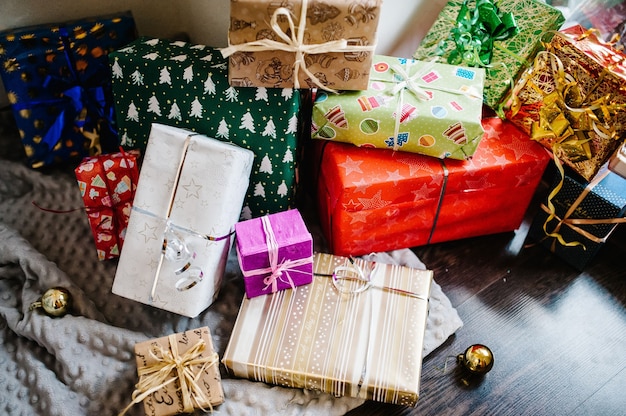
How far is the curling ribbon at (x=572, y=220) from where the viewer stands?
1.20m

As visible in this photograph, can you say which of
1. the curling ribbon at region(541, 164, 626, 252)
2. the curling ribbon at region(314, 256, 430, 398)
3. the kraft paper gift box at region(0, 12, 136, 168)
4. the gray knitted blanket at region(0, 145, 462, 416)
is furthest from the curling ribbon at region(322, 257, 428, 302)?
the kraft paper gift box at region(0, 12, 136, 168)

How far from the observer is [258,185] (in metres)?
1.26

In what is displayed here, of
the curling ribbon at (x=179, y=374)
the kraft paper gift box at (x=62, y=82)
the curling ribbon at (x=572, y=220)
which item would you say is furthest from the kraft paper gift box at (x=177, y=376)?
the curling ribbon at (x=572, y=220)

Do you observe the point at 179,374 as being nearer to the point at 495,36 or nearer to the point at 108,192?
the point at 108,192

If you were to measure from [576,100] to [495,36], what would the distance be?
25 cm

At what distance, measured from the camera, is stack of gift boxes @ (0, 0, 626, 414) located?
105cm

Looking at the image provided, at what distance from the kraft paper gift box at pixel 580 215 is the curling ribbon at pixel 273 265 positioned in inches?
23.9

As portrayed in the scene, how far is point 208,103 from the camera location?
1.18 metres

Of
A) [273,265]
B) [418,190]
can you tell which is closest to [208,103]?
[273,265]

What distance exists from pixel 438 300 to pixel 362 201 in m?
0.29

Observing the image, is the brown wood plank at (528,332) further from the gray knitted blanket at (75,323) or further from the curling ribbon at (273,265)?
the curling ribbon at (273,265)

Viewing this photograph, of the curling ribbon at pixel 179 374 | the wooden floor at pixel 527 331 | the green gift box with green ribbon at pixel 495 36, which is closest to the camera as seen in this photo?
the curling ribbon at pixel 179 374

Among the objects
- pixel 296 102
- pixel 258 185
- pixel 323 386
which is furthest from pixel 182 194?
pixel 323 386

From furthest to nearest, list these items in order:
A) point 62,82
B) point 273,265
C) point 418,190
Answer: point 62,82 < point 418,190 < point 273,265
